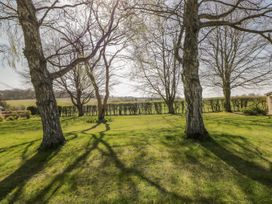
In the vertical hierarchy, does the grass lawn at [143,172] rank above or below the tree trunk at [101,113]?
below

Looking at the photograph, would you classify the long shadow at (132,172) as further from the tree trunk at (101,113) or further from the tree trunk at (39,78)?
the tree trunk at (101,113)

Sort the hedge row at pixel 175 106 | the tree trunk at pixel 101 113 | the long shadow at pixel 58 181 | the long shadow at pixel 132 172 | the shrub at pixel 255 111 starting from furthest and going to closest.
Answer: the hedge row at pixel 175 106
the shrub at pixel 255 111
the tree trunk at pixel 101 113
the long shadow at pixel 58 181
the long shadow at pixel 132 172

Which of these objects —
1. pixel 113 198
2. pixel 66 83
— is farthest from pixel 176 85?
pixel 113 198

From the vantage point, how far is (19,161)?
6641 millimetres

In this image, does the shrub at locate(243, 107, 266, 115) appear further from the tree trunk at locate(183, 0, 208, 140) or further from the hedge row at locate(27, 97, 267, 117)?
the tree trunk at locate(183, 0, 208, 140)

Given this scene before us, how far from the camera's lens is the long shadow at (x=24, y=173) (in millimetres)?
4938

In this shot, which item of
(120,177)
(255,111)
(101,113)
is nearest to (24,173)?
(120,177)

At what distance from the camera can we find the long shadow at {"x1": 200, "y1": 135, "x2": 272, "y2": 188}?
4820 mm

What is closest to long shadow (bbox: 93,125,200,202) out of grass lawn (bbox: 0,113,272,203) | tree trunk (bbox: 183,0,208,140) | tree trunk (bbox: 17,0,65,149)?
grass lawn (bbox: 0,113,272,203)

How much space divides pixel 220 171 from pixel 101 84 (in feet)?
87.8

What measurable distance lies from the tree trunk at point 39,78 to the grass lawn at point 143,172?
1.81 ft

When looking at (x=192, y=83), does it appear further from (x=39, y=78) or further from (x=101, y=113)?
(x=101, y=113)

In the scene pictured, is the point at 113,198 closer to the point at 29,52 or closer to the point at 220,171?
the point at 220,171

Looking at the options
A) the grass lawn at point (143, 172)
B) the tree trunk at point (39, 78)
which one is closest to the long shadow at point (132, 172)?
the grass lawn at point (143, 172)
